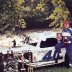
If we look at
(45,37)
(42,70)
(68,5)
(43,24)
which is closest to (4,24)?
(45,37)

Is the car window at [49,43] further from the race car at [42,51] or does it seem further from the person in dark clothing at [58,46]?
the person in dark clothing at [58,46]

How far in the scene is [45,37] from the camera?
12383 mm

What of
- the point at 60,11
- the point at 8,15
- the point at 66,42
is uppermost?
the point at 60,11

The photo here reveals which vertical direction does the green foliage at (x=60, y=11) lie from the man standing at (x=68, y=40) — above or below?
above

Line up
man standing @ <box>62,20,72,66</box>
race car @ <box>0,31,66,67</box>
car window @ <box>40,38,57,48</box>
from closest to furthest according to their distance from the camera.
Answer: race car @ <box>0,31,66,67</box> → man standing @ <box>62,20,72,66</box> → car window @ <box>40,38,57,48</box>

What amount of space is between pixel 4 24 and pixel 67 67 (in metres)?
3.72

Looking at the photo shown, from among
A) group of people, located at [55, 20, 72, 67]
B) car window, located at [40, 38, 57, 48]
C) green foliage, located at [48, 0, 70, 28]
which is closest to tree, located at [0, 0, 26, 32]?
car window, located at [40, 38, 57, 48]

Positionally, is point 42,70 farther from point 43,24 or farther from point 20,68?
point 43,24

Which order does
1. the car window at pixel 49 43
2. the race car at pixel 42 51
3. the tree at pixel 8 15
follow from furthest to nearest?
the tree at pixel 8 15 < the car window at pixel 49 43 < the race car at pixel 42 51

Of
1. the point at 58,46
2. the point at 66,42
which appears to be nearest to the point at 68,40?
the point at 66,42

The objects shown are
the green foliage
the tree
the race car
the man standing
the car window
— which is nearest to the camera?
the race car

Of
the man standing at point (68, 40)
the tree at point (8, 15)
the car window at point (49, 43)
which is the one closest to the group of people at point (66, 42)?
the man standing at point (68, 40)

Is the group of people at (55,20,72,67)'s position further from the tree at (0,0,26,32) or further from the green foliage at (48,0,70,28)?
the green foliage at (48,0,70,28)

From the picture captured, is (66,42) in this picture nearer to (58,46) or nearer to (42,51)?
(58,46)
